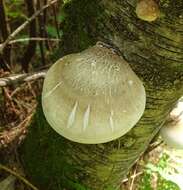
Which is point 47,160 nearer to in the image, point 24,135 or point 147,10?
point 24,135

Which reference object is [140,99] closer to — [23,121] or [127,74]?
[127,74]

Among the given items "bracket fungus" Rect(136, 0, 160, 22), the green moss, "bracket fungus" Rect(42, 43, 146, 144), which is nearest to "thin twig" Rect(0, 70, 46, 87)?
the green moss

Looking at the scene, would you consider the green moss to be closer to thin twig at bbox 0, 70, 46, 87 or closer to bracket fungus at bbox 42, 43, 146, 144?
thin twig at bbox 0, 70, 46, 87

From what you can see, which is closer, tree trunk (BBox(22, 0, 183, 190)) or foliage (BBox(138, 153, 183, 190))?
tree trunk (BBox(22, 0, 183, 190))

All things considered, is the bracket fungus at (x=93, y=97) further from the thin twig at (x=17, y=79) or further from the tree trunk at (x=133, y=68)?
the thin twig at (x=17, y=79)

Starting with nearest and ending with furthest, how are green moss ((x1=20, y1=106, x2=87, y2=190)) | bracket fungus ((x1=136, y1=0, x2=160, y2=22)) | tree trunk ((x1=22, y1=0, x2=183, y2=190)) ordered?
1. bracket fungus ((x1=136, y1=0, x2=160, y2=22))
2. tree trunk ((x1=22, y1=0, x2=183, y2=190))
3. green moss ((x1=20, y1=106, x2=87, y2=190))

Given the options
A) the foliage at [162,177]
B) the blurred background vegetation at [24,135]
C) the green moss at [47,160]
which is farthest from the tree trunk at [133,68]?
the foliage at [162,177]

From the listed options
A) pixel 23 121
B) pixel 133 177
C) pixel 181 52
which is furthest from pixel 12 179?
pixel 181 52
